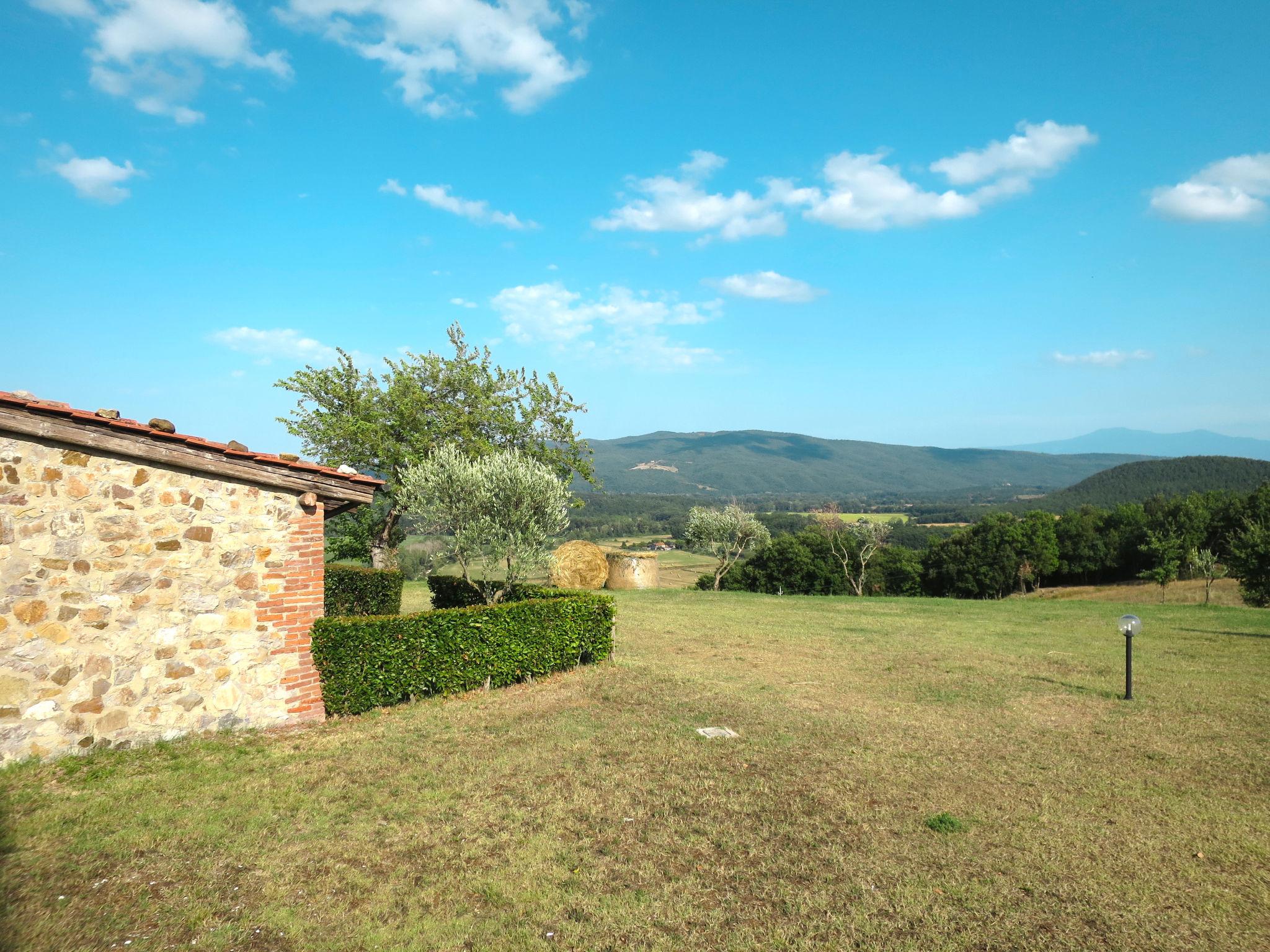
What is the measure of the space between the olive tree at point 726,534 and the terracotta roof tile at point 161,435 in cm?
3240

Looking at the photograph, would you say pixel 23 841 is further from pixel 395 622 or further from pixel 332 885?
pixel 395 622

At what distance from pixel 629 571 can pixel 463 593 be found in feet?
54.8

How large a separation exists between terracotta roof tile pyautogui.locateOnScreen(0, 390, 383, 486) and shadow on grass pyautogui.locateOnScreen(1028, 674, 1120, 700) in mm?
14128

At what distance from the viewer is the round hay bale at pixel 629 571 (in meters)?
34.1

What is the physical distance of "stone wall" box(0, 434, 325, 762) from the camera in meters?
8.21

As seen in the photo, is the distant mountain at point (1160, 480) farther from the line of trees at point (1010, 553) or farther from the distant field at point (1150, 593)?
the distant field at point (1150, 593)

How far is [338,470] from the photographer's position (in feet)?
33.7

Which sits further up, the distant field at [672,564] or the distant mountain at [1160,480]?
the distant mountain at [1160,480]

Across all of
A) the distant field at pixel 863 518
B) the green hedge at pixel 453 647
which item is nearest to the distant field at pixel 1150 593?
the distant field at pixel 863 518

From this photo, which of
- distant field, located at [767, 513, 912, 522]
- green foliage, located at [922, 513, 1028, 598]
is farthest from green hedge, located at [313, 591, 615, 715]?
green foliage, located at [922, 513, 1028, 598]

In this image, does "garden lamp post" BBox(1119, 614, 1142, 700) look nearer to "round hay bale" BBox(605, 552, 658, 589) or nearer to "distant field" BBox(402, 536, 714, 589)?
"round hay bale" BBox(605, 552, 658, 589)

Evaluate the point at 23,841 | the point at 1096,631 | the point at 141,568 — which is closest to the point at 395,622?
the point at 141,568

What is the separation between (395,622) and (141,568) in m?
3.67

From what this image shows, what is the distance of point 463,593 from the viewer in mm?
18219
